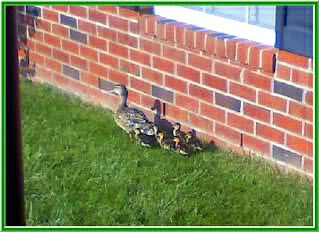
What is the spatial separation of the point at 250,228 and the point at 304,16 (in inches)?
30.4

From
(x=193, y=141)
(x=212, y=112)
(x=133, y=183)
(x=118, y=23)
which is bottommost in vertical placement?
(x=133, y=183)

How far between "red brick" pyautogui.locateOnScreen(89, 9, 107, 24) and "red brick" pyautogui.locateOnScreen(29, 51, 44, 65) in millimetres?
387

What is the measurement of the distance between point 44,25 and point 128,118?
30.2 inches

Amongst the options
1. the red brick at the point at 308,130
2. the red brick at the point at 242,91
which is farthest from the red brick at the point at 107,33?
the red brick at the point at 308,130

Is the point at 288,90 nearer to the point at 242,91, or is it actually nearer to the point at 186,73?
the point at 242,91

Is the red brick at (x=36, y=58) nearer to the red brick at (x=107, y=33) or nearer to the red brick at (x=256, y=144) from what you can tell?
the red brick at (x=107, y=33)

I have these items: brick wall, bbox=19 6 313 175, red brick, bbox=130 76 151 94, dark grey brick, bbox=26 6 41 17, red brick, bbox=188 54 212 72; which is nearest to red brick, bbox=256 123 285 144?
brick wall, bbox=19 6 313 175

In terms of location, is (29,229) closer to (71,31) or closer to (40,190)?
(40,190)

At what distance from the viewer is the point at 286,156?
2.93 meters

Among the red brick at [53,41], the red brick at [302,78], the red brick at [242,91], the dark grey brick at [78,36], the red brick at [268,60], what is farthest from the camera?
the red brick at [53,41]

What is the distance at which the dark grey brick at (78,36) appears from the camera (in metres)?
3.53

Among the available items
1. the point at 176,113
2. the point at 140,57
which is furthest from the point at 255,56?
the point at 140,57

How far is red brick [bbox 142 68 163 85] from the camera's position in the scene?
3287 millimetres

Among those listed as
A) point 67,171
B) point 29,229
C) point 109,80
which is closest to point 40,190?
point 67,171
